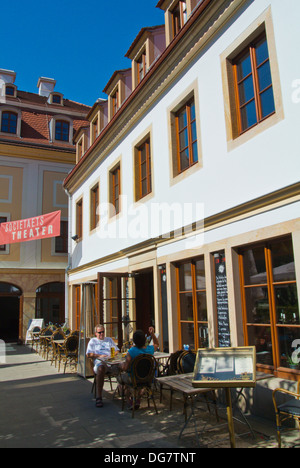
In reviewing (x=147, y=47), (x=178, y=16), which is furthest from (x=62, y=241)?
(x=178, y=16)

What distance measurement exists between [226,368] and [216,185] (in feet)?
11.7

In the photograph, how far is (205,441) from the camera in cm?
455

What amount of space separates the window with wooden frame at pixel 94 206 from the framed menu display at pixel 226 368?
9.90 m

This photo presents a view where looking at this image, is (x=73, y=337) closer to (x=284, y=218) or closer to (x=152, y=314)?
(x=152, y=314)

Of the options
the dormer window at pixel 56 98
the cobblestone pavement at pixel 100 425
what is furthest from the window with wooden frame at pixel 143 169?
the dormer window at pixel 56 98

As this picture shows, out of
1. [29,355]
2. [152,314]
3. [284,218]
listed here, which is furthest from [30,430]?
[29,355]

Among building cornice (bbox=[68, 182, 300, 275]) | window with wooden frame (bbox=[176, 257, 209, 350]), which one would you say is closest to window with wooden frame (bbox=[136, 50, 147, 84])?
building cornice (bbox=[68, 182, 300, 275])

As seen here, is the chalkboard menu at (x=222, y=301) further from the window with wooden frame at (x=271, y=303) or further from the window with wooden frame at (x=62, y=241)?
the window with wooden frame at (x=62, y=241)

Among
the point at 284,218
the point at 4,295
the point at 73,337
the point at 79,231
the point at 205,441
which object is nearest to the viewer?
the point at 205,441

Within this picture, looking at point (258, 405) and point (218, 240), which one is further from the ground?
point (218, 240)

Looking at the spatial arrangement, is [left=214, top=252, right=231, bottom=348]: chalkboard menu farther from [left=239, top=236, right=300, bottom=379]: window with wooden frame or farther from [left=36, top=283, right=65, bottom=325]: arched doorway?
[left=36, top=283, right=65, bottom=325]: arched doorway

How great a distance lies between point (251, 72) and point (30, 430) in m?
6.38

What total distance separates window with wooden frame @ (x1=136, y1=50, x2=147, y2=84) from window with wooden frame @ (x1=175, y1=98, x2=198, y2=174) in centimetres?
266

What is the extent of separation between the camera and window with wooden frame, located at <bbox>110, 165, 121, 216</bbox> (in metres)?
11.6
